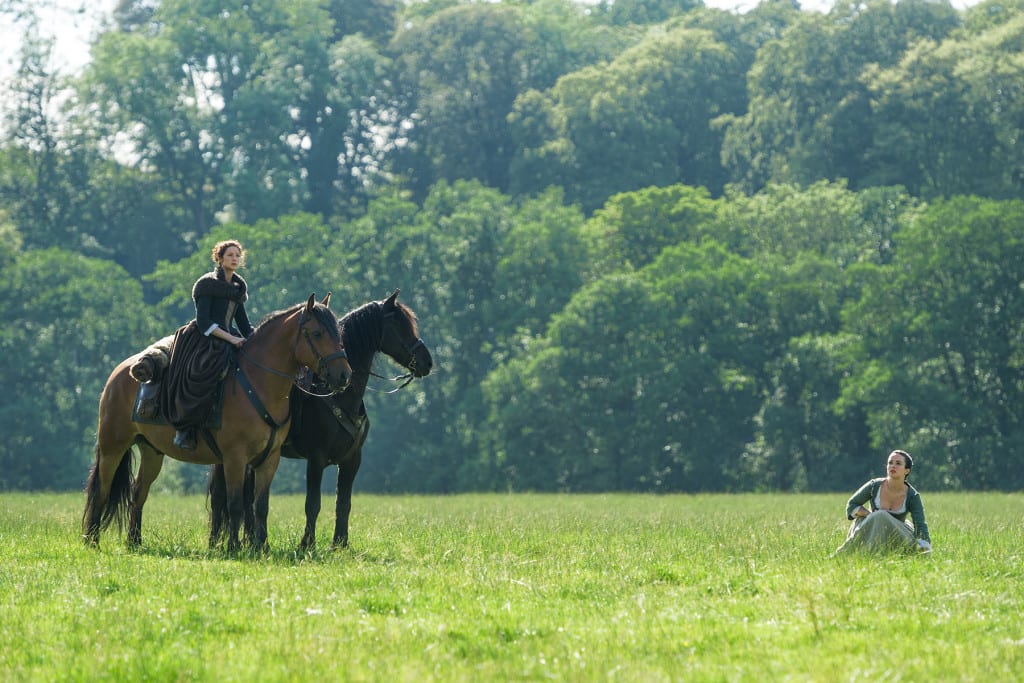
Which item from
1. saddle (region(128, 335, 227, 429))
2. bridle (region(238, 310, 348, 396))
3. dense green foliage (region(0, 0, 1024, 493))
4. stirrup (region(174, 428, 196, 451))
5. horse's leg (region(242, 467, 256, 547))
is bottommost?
horse's leg (region(242, 467, 256, 547))

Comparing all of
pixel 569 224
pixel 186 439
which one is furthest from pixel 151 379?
pixel 569 224

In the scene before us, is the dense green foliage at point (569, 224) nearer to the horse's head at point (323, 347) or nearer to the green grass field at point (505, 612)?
the green grass field at point (505, 612)

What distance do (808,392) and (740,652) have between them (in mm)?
49403

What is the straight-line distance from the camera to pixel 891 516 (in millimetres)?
15078

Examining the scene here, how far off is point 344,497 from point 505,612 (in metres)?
5.46

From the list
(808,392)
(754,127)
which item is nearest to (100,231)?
(754,127)

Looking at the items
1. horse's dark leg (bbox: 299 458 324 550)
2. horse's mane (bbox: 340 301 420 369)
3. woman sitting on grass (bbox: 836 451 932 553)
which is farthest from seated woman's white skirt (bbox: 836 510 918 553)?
horse's dark leg (bbox: 299 458 324 550)

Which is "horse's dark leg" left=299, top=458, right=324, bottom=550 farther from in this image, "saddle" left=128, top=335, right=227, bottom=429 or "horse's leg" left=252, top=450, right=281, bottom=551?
"saddle" left=128, top=335, right=227, bottom=429

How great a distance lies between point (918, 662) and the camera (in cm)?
938

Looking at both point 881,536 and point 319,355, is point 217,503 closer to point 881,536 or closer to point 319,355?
point 319,355

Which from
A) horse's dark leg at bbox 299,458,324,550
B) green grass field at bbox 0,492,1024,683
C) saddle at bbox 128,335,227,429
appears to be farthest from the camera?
horse's dark leg at bbox 299,458,324,550

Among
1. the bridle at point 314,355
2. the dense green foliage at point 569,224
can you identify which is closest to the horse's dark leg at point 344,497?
the bridle at point 314,355

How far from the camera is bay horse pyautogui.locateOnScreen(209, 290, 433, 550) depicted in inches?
634

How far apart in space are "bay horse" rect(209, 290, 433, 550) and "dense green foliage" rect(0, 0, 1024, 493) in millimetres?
40553
